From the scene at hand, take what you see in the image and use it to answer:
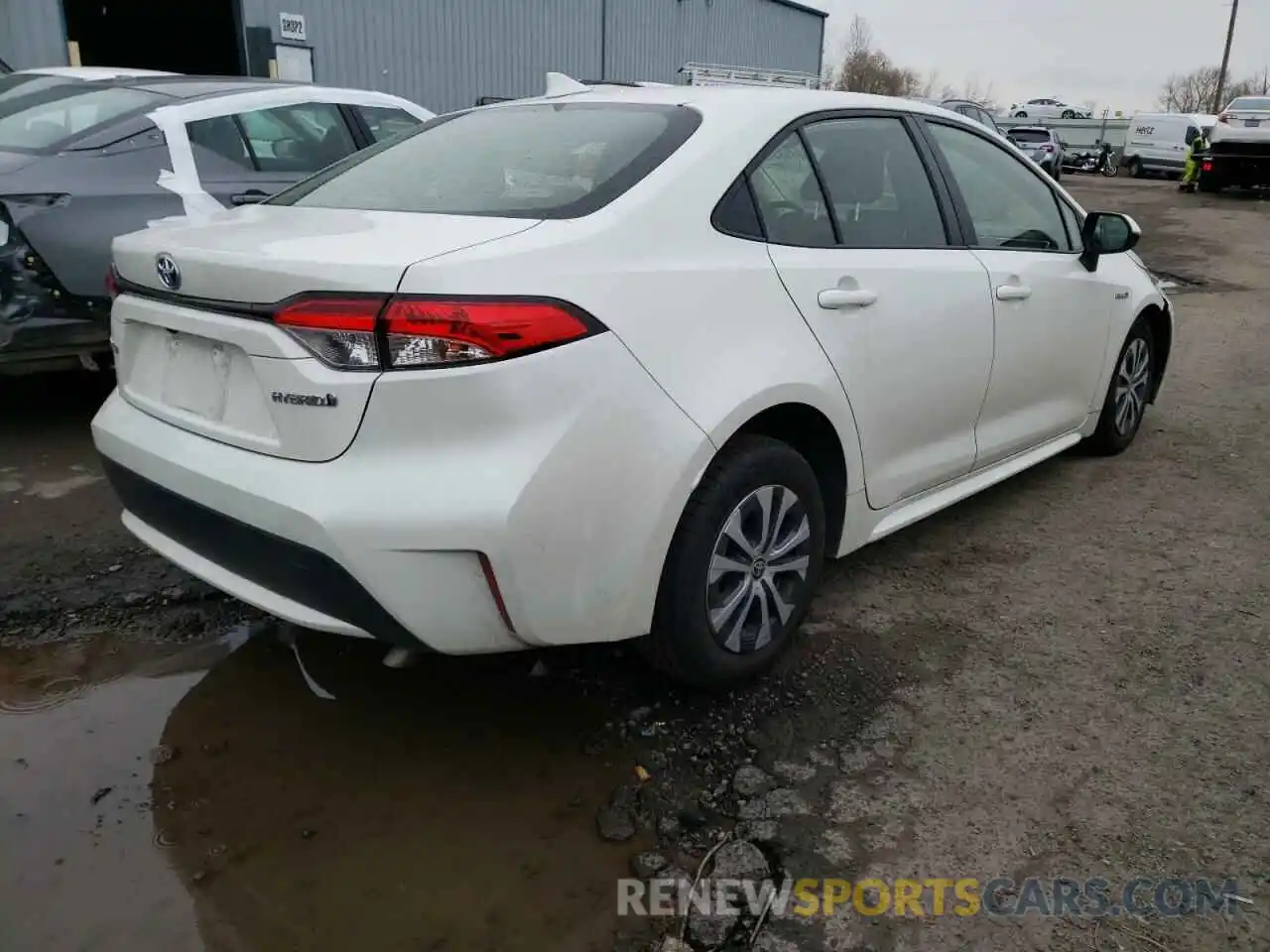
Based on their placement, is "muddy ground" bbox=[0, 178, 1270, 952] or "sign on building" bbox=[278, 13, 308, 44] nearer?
"muddy ground" bbox=[0, 178, 1270, 952]

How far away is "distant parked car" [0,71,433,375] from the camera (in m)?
4.13

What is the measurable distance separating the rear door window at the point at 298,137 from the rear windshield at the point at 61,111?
0.45 meters

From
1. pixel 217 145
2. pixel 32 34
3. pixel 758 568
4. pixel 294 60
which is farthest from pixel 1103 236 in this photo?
pixel 294 60

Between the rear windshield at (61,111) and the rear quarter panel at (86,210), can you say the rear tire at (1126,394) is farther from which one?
the rear windshield at (61,111)

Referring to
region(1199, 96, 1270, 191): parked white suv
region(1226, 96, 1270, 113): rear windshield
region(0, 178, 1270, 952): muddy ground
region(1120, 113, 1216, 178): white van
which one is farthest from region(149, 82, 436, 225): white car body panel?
region(1120, 113, 1216, 178): white van

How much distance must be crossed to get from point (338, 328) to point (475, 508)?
453mm

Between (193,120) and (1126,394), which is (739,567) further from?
(193,120)

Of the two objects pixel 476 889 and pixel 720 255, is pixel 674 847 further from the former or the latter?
pixel 720 255

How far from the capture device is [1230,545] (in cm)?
382

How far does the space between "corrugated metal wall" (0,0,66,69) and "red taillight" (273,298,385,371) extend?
12.0 metres

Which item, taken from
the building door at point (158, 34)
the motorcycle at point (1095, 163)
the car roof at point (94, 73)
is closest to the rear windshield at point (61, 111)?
the car roof at point (94, 73)

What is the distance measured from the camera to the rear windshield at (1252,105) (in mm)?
19547

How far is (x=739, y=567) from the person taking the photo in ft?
8.62

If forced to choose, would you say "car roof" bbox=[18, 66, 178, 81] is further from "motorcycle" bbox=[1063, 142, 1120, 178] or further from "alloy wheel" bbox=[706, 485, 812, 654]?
"motorcycle" bbox=[1063, 142, 1120, 178]
